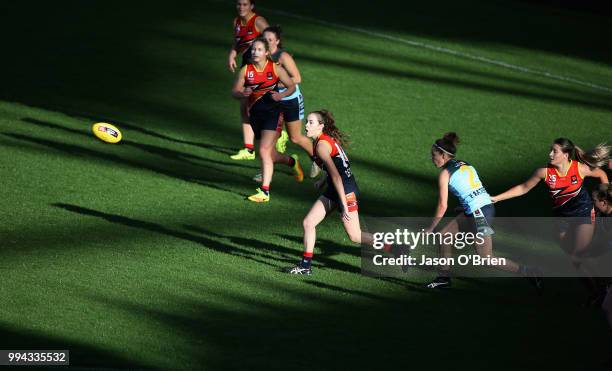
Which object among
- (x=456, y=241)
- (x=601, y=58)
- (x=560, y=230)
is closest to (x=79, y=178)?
(x=456, y=241)

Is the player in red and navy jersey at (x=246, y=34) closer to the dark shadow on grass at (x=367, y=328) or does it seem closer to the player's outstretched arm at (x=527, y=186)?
the dark shadow on grass at (x=367, y=328)

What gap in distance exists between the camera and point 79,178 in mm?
15672

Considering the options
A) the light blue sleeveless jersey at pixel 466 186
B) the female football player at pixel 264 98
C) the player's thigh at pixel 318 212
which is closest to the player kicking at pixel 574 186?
the light blue sleeveless jersey at pixel 466 186

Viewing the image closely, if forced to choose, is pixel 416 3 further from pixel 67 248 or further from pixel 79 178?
pixel 67 248

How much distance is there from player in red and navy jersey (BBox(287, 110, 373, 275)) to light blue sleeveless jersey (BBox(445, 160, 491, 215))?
1.11 metres

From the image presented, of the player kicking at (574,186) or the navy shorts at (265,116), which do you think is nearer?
the player kicking at (574,186)

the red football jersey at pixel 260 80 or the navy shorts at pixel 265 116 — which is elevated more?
the red football jersey at pixel 260 80

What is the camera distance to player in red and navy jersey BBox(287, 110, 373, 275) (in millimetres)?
12016

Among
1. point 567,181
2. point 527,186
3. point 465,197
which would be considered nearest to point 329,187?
point 465,197

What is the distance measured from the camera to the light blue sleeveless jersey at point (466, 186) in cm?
1209

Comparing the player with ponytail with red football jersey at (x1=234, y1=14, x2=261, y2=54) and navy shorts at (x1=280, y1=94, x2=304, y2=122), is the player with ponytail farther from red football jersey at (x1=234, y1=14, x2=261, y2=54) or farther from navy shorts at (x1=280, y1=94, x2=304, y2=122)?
red football jersey at (x1=234, y1=14, x2=261, y2=54)

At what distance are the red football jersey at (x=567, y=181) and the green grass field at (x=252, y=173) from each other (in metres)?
1.17

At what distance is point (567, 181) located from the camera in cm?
1220

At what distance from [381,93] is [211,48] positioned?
4242 mm
